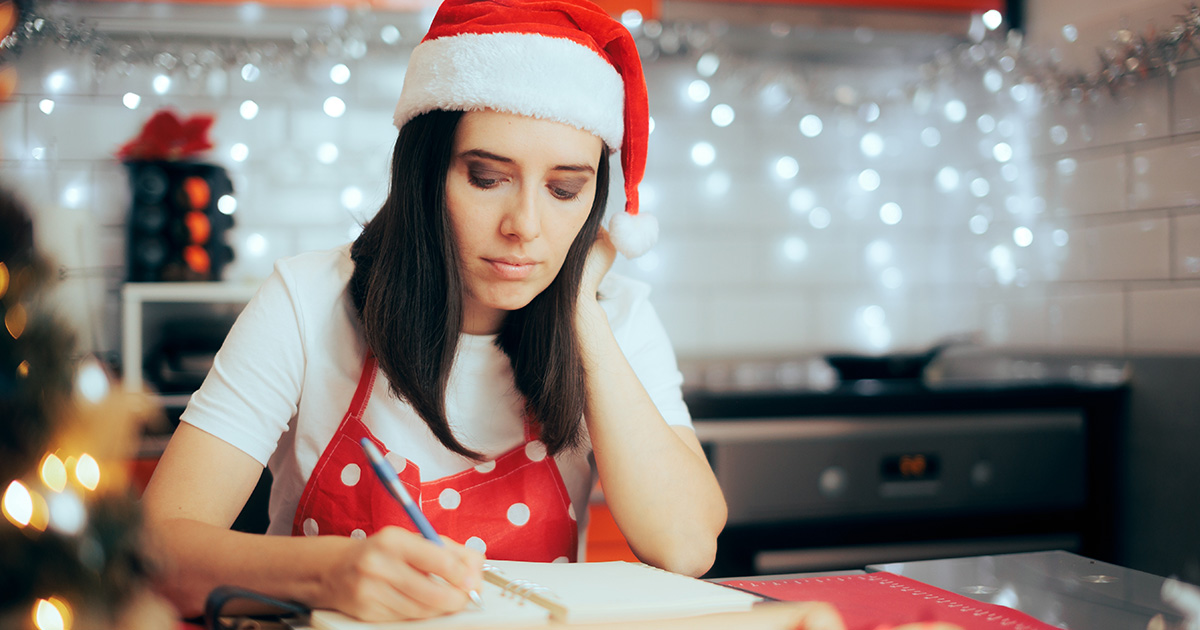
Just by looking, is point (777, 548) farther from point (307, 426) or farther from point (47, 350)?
point (47, 350)

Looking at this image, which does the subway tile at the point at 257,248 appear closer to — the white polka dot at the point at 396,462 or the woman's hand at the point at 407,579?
the white polka dot at the point at 396,462

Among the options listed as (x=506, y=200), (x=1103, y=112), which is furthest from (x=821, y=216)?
(x=506, y=200)

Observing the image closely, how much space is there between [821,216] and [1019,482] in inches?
32.3

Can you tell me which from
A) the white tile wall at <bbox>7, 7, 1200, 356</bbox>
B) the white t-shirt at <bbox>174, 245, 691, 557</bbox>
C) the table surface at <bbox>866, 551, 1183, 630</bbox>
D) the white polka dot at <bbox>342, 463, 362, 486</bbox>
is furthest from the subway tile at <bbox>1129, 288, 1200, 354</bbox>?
the white polka dot at <bbox>342, 463, 362, 486</bbox>

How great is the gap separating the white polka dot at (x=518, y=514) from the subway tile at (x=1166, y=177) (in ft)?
4.70

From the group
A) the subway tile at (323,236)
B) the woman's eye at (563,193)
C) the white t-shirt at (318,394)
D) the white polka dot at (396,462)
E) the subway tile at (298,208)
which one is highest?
the subway tile at (298,208)

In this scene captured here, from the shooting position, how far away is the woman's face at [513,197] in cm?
92

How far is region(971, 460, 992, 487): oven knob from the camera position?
5.84ft

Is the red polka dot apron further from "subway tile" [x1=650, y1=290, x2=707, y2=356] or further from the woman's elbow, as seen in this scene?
"subway tile" [x1=650, y1=290, x2=707, y2=356]

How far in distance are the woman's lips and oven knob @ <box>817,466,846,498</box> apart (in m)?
0.99

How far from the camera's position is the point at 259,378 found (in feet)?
3.07

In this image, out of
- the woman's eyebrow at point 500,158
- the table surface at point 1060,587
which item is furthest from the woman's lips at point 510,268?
the table surface at point 1060,587

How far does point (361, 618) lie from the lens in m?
0.58

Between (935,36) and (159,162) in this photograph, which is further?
(935,36)
